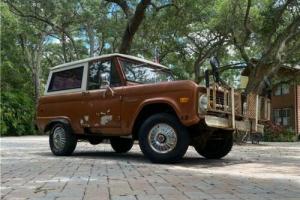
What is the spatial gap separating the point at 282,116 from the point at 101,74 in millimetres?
33820

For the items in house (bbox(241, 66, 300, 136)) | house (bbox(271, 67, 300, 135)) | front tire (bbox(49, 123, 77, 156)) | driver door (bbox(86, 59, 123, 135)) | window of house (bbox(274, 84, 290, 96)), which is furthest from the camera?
window of house (bbox(274, 84, 290, 96))

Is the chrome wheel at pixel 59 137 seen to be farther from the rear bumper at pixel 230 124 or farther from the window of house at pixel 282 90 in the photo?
the window of house at pixel 282 90

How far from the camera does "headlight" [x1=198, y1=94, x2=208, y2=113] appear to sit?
979 cm

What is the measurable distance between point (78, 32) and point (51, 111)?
26.5m

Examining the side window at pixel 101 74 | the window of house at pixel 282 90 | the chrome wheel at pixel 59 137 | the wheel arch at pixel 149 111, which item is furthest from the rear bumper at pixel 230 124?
the window of house at pixel 282 90

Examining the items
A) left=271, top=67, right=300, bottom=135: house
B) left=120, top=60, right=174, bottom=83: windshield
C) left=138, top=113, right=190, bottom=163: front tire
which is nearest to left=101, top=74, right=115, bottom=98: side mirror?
left=120, top=60, right=174, bottom=83: windshield

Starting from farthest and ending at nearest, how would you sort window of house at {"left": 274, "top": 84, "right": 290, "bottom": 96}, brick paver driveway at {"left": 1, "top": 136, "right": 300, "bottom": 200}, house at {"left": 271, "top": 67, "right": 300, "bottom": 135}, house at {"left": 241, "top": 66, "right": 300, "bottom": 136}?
1. window of house at {"left": 274, "top": 84, "right": 290, "bottom": 96}
2. house at {"left": 271, "top": 67, "right": 300, "bottom": 135}
3. house at {"left": 241, "top": 66, "right": 300, "bottom": 136}
4. brick paver driveway at {"left": 1, "top": 136, "right": 300, "bottom": 200}

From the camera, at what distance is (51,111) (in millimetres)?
12883

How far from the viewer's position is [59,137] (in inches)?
497

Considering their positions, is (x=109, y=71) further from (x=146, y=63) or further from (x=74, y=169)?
(x=74, y=169)

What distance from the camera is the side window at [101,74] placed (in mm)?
11442

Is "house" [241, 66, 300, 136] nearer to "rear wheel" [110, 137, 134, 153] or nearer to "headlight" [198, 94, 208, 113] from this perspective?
"rear wheel" [110, 137, 134, 153]

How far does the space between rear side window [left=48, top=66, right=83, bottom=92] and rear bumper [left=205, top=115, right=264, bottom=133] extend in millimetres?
3697

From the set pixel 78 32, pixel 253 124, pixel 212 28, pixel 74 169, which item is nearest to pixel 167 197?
pixel 74 169
